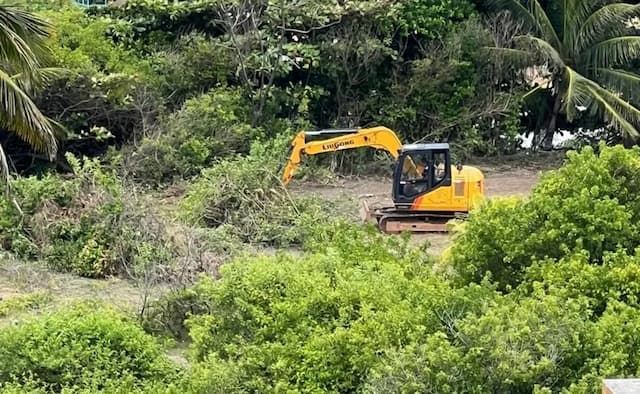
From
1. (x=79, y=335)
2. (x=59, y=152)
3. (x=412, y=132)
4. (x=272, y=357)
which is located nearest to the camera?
(x=272, y=357)

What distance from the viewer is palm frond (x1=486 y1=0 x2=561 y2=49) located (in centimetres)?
2500

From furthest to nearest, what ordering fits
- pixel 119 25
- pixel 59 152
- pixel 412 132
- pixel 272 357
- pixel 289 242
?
pixel 412 132 → pixel 119 25 → pixel 59 152 → pixel 289 242 → pixel 272 357

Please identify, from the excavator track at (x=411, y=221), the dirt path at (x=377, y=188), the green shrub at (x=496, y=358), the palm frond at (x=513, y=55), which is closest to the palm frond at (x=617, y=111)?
the palm frond at (x=513, y=55)

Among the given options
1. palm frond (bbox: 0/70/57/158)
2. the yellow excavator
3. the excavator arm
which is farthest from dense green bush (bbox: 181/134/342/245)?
palm frond (bbox: 0/70/57/158)

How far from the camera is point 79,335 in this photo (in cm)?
969

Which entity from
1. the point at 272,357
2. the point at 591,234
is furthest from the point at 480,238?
the point at 272,357

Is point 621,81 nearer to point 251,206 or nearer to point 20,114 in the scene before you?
point 251,206

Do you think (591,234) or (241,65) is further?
(241,65)

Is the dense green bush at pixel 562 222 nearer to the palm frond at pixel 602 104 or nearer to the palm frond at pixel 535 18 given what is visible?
the palm frond at pixel 602 104

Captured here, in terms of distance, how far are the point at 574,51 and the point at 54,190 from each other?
1385cm

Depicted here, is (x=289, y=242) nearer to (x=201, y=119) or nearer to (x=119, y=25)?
(x=201, y=119)

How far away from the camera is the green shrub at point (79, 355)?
929 cm

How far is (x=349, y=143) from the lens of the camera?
18.9m

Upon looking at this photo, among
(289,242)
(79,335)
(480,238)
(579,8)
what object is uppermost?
(579,8)
